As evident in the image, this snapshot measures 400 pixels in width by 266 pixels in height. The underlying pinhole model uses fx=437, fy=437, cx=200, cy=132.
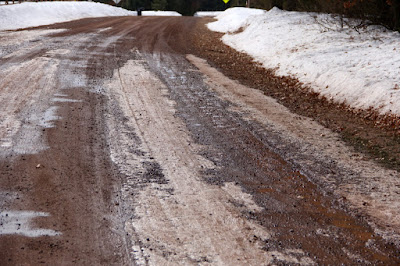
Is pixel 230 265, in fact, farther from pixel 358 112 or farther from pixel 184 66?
pixel 184 66

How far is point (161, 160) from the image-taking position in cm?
530

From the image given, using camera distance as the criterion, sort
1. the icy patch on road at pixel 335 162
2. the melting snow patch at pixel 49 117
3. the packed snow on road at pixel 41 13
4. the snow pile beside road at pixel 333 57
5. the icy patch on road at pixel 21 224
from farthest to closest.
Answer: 1. the packed snow on road at pixel 41 13
2. the snow pile beside road at pixel 333 57
3. the melting snow patch at pixel 49 117
4. the icy patch on road at pixel 335 162
5. the icy patch on road at pixel 21 224

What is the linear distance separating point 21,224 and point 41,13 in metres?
24.7

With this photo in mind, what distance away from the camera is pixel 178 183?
4723 millimetres

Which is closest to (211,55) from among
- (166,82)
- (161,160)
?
(166,82)

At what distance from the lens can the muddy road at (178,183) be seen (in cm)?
355

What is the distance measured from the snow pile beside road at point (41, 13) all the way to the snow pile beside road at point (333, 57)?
11116 millimetres

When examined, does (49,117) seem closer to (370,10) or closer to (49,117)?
(49,117)

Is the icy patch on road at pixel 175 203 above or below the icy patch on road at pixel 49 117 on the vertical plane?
below

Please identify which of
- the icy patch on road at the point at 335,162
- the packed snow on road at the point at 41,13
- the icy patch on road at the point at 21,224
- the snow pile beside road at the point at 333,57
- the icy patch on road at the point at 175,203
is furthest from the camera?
the packed snow on road at the point at 41,13

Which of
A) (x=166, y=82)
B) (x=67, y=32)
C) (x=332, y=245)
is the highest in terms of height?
(x=67, y=32)

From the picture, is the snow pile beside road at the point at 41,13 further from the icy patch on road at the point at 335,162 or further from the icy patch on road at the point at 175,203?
the icy patch on road at the point at 175,203

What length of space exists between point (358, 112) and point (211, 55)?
6849mm

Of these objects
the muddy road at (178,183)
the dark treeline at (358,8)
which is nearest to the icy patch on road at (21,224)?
the muddy road at (178,183)
